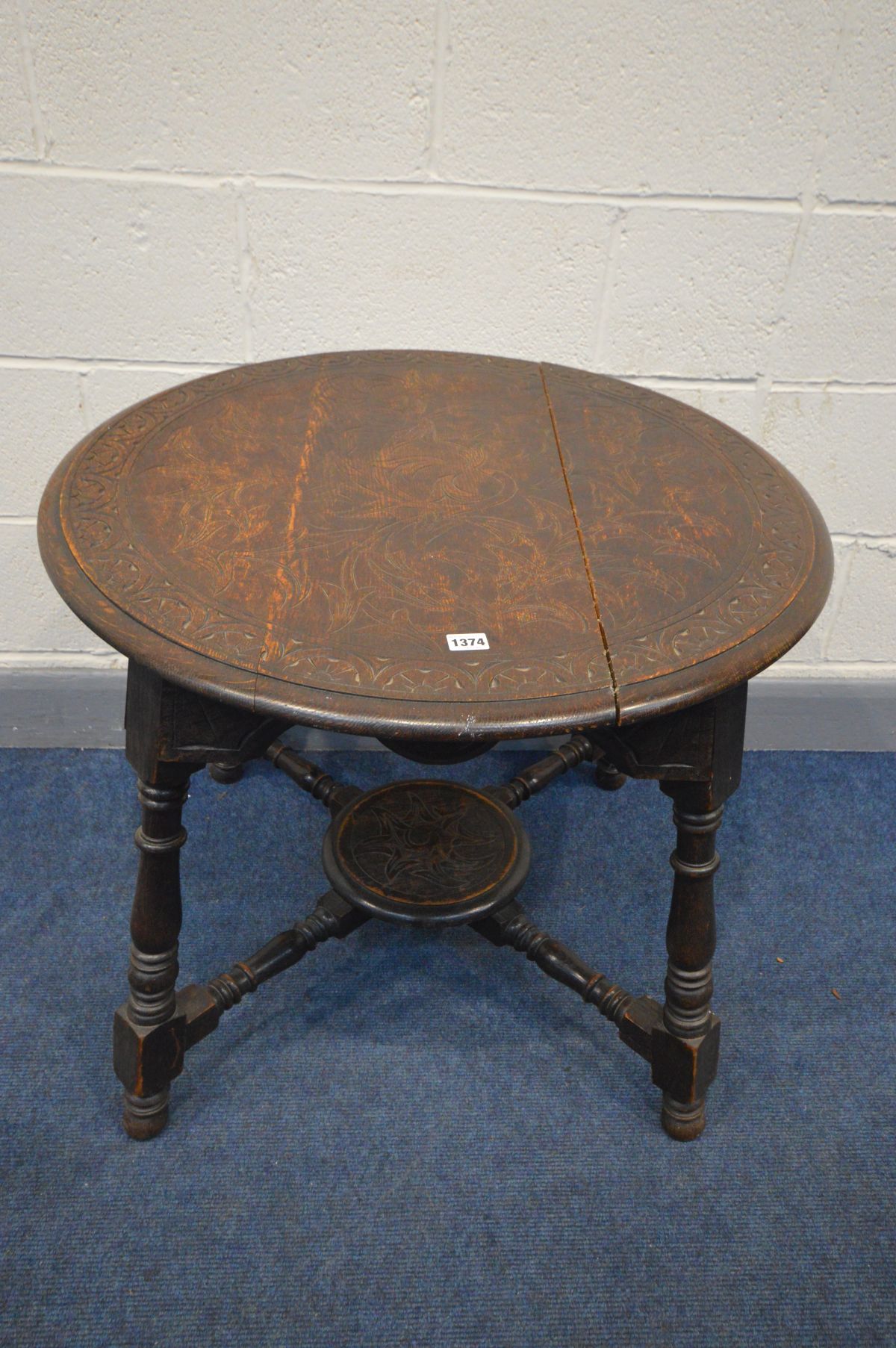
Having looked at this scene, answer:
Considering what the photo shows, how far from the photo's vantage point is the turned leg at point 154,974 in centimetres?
138

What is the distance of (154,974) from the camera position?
1480 millimetres

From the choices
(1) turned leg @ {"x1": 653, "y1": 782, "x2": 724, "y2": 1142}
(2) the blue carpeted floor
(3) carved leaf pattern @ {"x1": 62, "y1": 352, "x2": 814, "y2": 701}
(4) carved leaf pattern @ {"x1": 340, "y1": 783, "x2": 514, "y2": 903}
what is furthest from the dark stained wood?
(3) carved leaf pattern @ {"x1": 62, "y1": 352, "x2": 814, "y2": 701}

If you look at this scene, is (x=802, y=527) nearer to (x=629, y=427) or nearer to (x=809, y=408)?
(x=629, y=427)

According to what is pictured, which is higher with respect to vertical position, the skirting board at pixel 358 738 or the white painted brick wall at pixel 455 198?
the white painted brick wall at pixel 455 198

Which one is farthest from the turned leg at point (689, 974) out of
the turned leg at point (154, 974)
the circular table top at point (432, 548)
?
the turned leg at point (154, 974)

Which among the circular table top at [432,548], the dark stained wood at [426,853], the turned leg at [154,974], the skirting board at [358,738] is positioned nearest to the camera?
the circular table top at [432,548]

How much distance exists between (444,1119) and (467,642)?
81cm

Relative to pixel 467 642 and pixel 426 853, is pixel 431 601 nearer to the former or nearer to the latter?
pixel 467 642

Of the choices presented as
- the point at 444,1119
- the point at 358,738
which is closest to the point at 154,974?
the point at 444,1119

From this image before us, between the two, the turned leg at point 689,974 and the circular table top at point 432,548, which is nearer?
the circular table top at point 432,548

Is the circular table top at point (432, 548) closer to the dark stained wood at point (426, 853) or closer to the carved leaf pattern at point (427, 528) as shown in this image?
the carved leaf pattern at point (427, 528)

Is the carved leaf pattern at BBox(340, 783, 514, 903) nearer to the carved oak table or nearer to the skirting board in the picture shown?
the carved oak table

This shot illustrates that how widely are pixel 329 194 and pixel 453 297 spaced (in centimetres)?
26

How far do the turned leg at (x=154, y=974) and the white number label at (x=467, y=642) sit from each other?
40 cm
